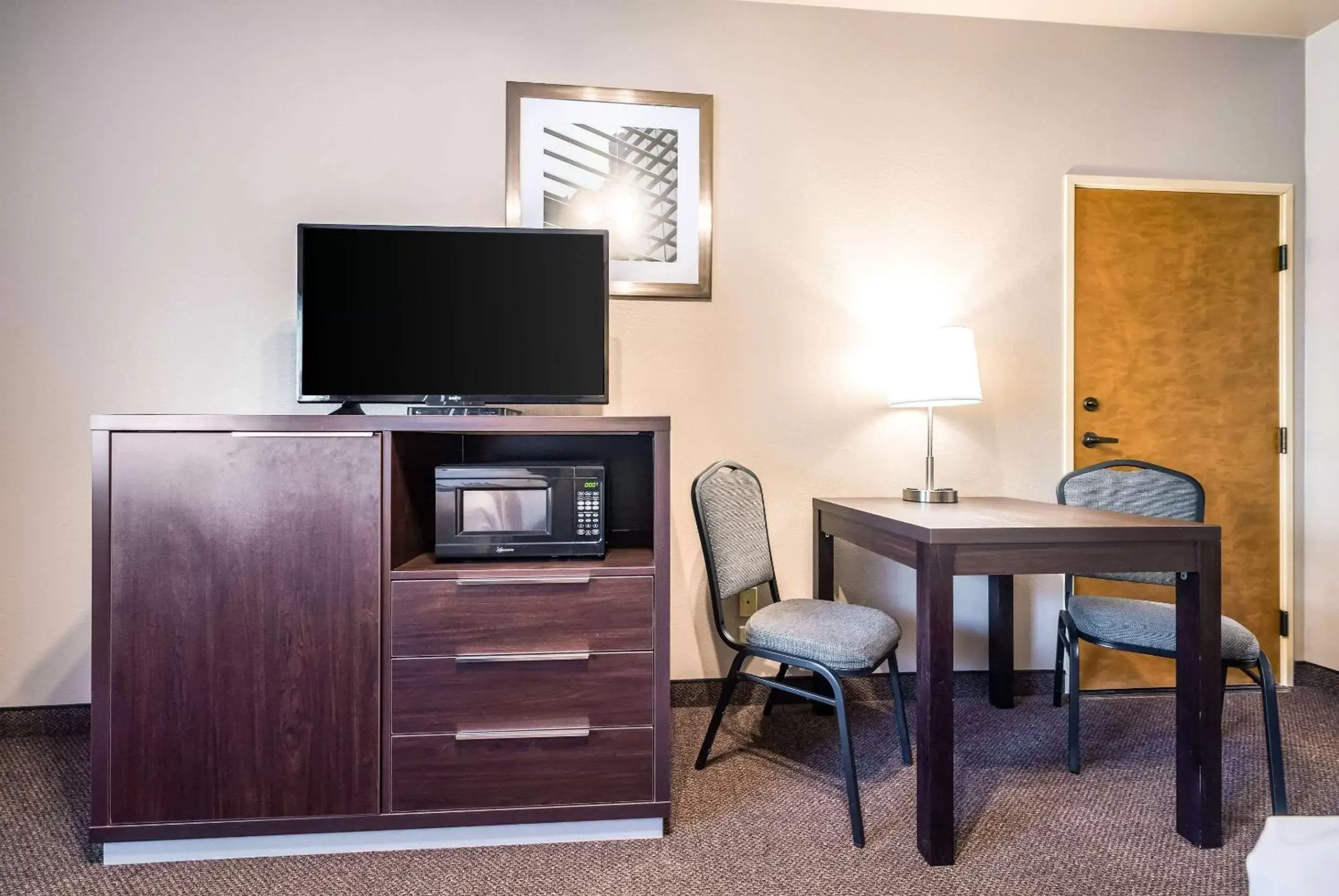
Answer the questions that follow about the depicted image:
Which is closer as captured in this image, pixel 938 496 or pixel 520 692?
pixel 520 692

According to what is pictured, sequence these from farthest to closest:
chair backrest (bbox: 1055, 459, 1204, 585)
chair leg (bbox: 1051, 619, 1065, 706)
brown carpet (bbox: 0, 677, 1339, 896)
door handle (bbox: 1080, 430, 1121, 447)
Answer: door handle (bbox: 1080, 430, 1121, 447), chair leg (bbox: 1051, 619, 1065, 706), chair backrest (bbox: 1055, 459, 1204, 585), brown carpet (bbox: 0, 677, 1339, 896)

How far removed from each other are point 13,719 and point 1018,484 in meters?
3.56

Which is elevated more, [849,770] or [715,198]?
[715,198]

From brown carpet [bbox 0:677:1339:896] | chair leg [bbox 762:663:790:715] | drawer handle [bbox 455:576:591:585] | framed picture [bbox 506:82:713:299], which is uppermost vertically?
framed picture [bbox 506:82:713:299]

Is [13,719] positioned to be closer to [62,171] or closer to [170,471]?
[170,471]

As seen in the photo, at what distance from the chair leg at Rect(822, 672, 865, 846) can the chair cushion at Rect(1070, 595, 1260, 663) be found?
83 cm

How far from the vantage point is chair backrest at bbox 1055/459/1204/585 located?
2096 millimetres

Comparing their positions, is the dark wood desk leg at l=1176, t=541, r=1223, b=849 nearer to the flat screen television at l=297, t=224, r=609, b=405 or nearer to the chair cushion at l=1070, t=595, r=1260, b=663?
the chair cushion at l=1070, t=595, r=1260, b=663

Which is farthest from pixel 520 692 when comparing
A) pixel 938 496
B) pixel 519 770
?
pixel 938 496

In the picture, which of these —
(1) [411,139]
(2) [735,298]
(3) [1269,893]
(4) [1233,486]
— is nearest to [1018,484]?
(4) [1233,486]

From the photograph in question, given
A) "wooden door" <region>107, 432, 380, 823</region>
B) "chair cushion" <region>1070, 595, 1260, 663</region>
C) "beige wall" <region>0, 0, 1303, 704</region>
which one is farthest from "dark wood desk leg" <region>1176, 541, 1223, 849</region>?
"wooden door" <region>107, 432, 380, 823</region>

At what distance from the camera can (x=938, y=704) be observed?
1457 mm

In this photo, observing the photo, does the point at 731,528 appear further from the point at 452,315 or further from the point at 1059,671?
the point at 1059,671

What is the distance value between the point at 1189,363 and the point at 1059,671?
1.30 metres
